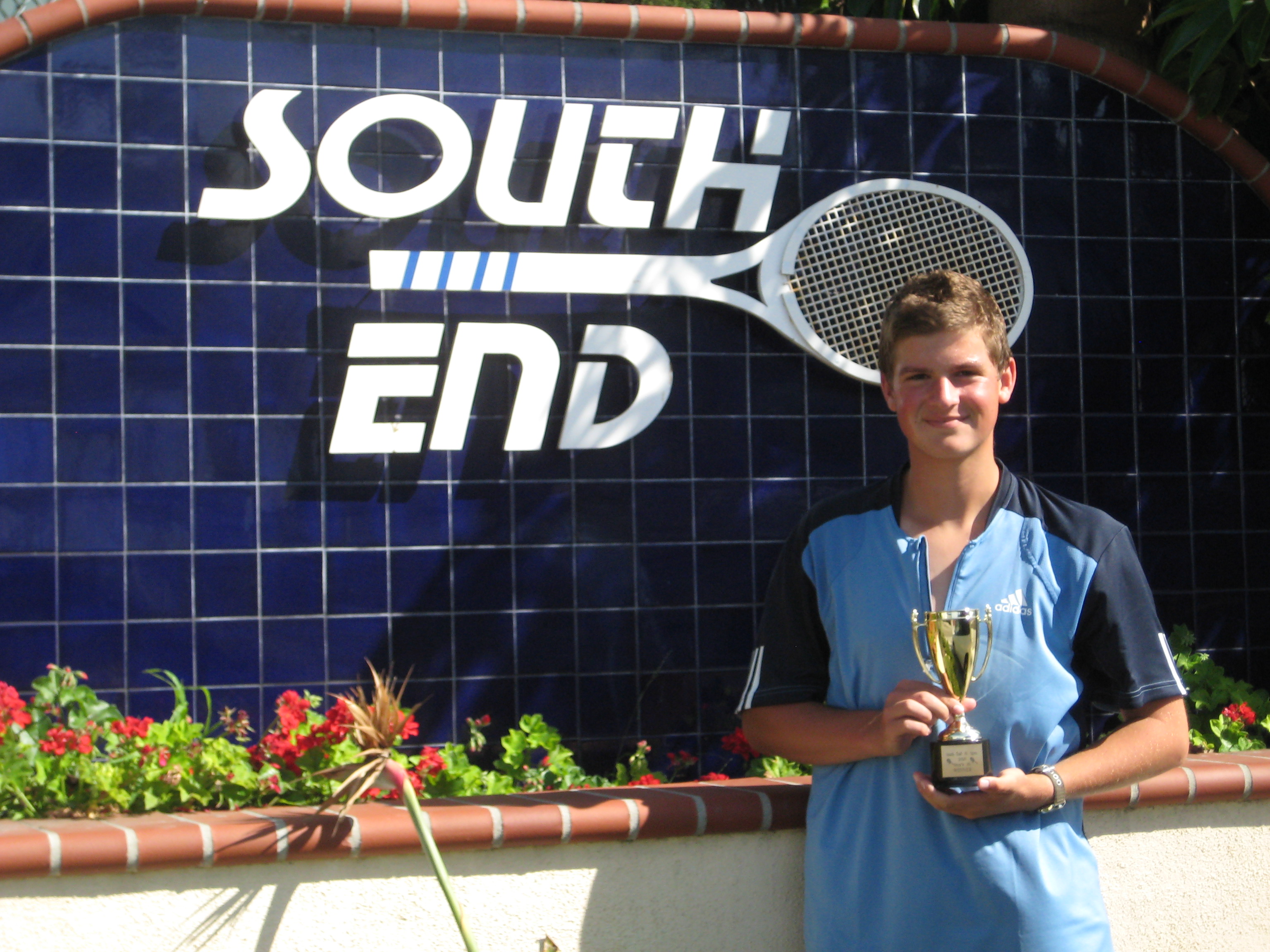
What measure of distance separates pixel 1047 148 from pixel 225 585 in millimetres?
3214

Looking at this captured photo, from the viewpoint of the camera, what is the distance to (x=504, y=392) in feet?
13.3

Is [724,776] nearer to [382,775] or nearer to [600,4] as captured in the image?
[382,775]

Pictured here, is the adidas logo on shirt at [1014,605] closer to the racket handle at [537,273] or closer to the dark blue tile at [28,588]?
the racket handle at [537,273]

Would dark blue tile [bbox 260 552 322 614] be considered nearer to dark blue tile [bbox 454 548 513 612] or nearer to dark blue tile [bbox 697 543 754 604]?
dark blue tile [bbox 454 548 513 612]

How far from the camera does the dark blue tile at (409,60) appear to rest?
4.02 m

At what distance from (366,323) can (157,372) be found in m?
0.66

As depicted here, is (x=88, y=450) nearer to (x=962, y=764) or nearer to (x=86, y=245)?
(x=86, y=245)

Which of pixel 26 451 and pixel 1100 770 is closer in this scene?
pixel 1100 770

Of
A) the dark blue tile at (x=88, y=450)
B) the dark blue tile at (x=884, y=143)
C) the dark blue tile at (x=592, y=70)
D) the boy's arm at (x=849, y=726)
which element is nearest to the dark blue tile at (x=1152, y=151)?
the dark blue tile at (x=884, y=143)

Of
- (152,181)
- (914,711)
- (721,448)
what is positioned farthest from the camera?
(721,448)

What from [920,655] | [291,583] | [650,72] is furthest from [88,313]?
[920,655]

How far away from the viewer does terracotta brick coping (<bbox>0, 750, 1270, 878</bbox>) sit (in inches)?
103

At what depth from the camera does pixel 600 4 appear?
4.11m

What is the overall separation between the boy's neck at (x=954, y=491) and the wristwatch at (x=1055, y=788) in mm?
440
